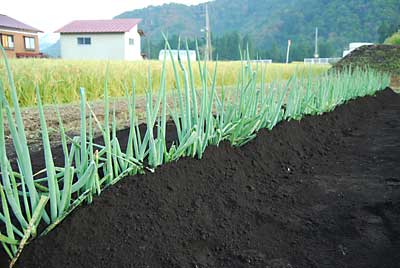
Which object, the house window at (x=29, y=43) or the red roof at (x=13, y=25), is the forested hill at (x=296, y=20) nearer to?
the house window at (x=29, y=43)

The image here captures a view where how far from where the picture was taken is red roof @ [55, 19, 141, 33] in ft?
92.5

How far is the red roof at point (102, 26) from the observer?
28203 millimetres

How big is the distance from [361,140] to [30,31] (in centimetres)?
2848

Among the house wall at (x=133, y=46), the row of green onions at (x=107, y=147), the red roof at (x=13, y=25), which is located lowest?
the row of green onions at (x=107, y=147)

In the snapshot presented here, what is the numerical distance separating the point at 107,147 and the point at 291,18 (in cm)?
4487

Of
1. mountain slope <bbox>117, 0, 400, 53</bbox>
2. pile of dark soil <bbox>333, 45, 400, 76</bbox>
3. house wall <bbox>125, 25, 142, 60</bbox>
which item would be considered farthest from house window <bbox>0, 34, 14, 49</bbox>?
pile of dark soil <bbox>333, 45, 400, 76</bbox>

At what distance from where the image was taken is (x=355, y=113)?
11.7 ft

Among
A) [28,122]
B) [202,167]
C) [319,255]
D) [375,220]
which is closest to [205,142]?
[202,167]

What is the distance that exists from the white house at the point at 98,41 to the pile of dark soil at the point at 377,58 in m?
21.4

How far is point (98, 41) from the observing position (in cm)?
2877

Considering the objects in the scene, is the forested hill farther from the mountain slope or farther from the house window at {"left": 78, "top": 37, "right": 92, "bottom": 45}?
the house window at {"left": 78, "top": 37, "right": 92, "bottom": 45}

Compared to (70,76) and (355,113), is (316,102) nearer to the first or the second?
(355,113)

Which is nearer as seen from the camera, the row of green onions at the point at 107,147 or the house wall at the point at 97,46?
the row of green onions at the point at 107,147

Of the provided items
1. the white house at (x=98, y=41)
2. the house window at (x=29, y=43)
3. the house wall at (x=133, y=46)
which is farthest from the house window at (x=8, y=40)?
the house wall at (x=133, y=46)
